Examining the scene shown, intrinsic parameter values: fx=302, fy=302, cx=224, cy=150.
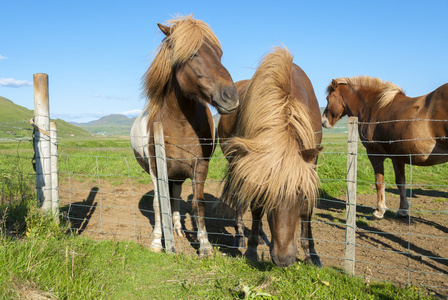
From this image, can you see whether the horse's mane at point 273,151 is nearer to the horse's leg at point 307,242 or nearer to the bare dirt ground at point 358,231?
the horse's leg at point 307,242

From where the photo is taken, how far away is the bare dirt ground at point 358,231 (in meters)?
3.54

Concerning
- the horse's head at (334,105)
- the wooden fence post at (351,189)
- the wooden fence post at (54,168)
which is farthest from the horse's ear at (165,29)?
the horse's head at (334,105)

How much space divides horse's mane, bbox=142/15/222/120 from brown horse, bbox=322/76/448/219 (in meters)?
2.66

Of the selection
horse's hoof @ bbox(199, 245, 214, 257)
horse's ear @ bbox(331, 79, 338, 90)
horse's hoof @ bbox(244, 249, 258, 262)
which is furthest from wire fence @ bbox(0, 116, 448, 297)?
horse's ear @ bbox(331, 79, 338, 90)

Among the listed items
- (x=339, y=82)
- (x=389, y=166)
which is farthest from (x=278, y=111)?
(x=389, y=166)

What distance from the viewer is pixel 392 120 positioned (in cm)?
561

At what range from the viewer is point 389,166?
1055cm

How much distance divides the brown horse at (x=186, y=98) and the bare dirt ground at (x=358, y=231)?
0.45 meters

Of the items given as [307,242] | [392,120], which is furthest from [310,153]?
Result: [392,120]

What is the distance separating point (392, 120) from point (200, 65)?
159 inches

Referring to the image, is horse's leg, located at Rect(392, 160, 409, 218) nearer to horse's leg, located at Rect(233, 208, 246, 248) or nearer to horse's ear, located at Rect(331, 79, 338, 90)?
horse's ear, located at Rect(331, 79, 338, 90)

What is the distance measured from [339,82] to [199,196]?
4850 mm

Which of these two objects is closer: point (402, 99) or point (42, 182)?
point (42, 182)

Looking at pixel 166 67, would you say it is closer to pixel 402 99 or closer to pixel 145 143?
pixel 145 143
